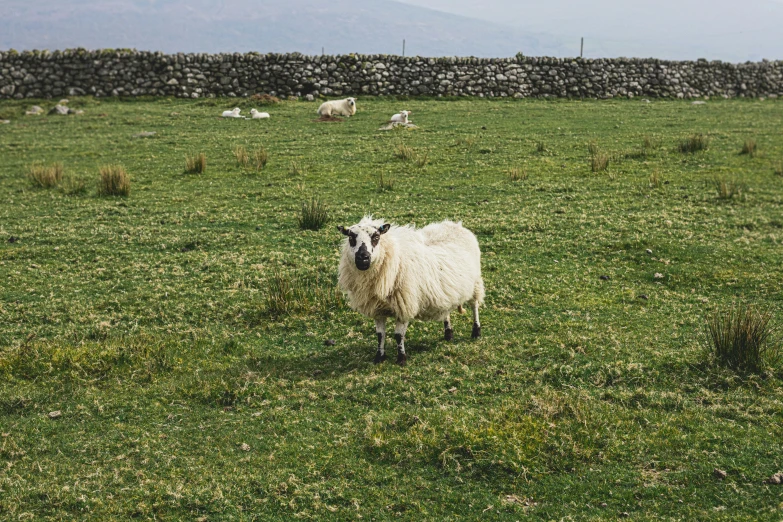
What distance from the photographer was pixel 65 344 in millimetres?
8438

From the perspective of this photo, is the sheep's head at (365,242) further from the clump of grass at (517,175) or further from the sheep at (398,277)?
the clump of grass at (517,175)

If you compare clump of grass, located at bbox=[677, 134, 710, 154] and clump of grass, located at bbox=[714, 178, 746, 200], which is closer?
clump of grass, located at bbox=[714, 178, 746, 200]

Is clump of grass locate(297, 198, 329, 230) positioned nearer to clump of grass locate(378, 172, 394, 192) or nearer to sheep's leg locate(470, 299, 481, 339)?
clump of grass locate(378, 172, 394, 192)

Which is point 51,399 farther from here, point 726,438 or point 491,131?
point 491,131

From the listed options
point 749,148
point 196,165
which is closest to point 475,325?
point 196,165

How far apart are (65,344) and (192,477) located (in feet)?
11.7

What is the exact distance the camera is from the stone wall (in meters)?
33.9

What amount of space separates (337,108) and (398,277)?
21.4m

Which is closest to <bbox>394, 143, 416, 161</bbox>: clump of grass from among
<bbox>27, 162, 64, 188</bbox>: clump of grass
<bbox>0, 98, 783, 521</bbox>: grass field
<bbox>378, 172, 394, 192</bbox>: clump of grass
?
<bbox>0, 98, 783, 521</bbox>: grass field

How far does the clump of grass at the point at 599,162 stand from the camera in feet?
58.5

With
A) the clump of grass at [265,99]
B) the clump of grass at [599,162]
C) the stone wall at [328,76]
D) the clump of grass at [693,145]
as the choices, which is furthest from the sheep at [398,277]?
the stone wall at [328,76]

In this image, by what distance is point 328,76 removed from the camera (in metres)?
34.8

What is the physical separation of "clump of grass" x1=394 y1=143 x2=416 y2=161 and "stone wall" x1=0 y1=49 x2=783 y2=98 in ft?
51.9

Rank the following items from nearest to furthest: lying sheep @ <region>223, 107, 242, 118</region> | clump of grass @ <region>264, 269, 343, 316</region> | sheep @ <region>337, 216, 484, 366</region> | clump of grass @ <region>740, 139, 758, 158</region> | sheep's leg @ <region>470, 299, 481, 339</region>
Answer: sheep @ <region>337, 216, 484, 366</region> < sheep's leg @ <region>470, 299, 481, 339</region> < clump of grass @ <region>264, 269, 343, 316</region> < clump of grass @ <region>740, 139, 758, 158</region> < lying sheep @ <region>223, 107, 242, 118</region>
